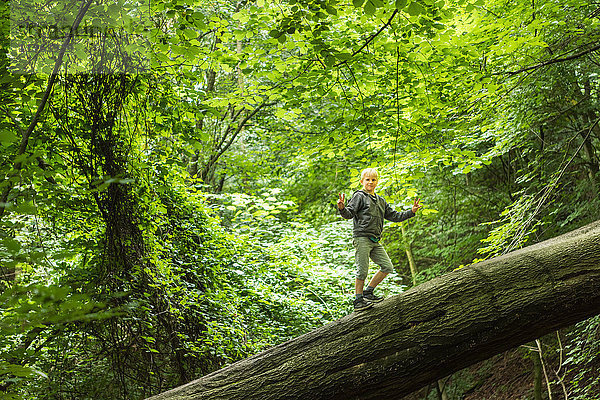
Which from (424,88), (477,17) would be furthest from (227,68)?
(477,17)

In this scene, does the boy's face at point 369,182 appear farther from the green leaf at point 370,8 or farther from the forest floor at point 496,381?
the forest floor at point 496,381

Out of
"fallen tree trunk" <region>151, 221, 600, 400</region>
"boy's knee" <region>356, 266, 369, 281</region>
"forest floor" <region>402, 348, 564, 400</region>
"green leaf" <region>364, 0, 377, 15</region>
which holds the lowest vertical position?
"forest floor" <region>402, 348, 564, 400</region>

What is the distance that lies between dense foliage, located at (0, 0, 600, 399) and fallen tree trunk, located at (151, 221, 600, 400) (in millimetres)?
1087

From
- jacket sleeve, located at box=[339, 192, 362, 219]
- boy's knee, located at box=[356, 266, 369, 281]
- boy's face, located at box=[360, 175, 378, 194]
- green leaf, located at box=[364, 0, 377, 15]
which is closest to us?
green leaf, located at box=[364, 0, 377, 15]

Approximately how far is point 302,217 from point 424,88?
280 inches

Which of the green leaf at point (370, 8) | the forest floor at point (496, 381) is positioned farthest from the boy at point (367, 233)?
the forest floor at point (496, 381)

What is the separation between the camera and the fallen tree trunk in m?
2.70

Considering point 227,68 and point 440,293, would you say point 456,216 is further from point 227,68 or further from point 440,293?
point 440,293

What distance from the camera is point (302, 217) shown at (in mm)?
12031

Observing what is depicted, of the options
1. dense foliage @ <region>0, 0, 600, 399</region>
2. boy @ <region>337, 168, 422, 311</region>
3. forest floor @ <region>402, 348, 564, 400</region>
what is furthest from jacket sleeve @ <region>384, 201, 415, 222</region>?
forest floor @ <region>402, 348, 564, 400</region>

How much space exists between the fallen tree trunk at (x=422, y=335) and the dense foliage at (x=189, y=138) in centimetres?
109

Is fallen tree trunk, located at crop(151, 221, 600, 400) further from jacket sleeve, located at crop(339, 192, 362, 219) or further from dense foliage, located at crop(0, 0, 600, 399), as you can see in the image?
jacket sleeve, located at crop(339, 192, 362, 219)

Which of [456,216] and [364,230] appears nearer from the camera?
[364,230]

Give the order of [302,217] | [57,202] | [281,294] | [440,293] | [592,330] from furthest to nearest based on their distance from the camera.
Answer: [302,217], [281,294], [592,330], [57,202], [440,293]
